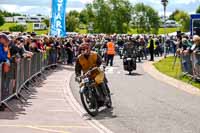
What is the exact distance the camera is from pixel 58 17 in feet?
114

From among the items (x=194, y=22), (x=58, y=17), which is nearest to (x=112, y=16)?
(x=194, y=22)

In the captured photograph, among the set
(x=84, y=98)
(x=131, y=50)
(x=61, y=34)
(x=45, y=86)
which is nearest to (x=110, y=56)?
(x=61, y=34)

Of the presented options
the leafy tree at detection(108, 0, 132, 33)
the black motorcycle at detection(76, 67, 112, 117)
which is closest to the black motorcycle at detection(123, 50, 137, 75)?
the black motorcycle at detection(76, 67, 112, 117)

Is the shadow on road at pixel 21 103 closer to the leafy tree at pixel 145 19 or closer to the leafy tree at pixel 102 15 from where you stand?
the leafy tree at pixel 102 15

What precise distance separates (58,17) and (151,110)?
20198mm

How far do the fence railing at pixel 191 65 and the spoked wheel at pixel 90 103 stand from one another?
9316 millimetres

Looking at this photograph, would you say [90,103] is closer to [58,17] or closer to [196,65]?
[196,65]

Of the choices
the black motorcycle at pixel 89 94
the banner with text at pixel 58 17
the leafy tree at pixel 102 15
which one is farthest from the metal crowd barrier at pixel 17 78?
the leafy tree at pixel 102 15

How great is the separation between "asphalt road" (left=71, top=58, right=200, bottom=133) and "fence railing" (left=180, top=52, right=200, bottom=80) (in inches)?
56.8

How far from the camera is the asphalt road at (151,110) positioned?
12.4 m

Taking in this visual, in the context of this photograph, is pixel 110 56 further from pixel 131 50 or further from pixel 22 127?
pixel 22 127

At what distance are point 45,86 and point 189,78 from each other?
665cm

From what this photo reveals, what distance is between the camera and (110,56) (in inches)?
1500

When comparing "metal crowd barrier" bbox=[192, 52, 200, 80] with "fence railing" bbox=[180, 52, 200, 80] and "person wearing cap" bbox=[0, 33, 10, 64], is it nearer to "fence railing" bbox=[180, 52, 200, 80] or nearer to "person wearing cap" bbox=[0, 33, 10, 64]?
"fence railing" bbox=[180, 52, 200, 80]
